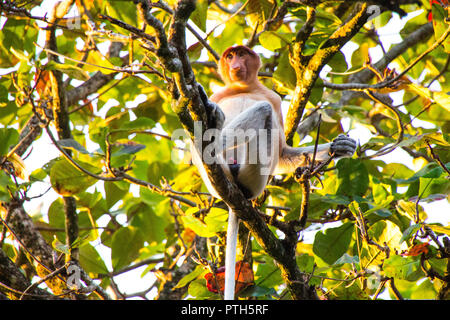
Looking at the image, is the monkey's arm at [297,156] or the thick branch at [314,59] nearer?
the thick branch at [314,59]

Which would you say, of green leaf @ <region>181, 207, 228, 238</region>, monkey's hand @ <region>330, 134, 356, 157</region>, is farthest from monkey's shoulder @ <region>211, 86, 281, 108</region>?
green leaf @ <region>181, 207, 228, 238</region>

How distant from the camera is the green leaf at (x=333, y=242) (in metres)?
3.18

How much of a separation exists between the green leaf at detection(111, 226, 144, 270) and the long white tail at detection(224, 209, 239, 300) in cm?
132

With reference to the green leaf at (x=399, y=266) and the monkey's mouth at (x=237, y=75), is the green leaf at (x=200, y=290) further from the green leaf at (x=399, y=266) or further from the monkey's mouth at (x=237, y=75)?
the monkey's mouth at (x=237, y=75)

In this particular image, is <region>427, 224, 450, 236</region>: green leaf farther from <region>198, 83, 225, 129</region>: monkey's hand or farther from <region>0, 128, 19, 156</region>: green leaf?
<region>0, 128, 19, 156</region>: green leaf

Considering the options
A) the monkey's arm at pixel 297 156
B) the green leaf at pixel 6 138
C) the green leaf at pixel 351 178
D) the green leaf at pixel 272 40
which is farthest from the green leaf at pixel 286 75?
the green leaf at pixel 6 138

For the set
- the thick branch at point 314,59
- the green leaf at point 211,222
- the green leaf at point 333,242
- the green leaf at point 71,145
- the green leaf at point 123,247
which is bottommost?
the green leaf at point 333,242

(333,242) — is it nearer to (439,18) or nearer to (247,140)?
(247,140)

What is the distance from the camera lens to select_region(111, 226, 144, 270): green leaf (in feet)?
13.1

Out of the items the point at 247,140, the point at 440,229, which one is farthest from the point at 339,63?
the point at 440,229

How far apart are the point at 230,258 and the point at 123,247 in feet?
4.86

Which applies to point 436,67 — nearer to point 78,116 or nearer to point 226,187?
point 226,187

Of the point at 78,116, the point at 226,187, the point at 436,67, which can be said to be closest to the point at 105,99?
the point at 78,116
